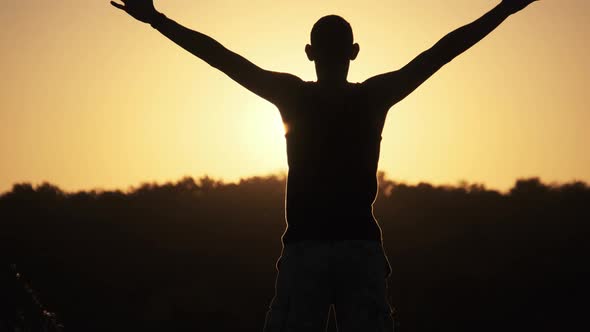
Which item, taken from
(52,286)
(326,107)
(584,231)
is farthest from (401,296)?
(326,107)

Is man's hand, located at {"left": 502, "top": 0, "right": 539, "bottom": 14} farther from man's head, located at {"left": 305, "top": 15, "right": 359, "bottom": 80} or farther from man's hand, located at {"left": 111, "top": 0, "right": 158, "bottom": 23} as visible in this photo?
man's hand, located at {"left": 111, "top": 0, "right": 158, "bottom": 23}

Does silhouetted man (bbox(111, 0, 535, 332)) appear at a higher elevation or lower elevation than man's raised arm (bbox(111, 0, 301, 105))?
lower

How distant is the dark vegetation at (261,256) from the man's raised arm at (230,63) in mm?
38129

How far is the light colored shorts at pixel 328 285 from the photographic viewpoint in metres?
4.23

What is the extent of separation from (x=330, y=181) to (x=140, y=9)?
4.01ft

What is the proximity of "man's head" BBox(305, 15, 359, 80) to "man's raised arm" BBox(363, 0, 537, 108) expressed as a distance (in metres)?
0.14

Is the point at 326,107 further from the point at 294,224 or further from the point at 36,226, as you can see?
the point at 36,226

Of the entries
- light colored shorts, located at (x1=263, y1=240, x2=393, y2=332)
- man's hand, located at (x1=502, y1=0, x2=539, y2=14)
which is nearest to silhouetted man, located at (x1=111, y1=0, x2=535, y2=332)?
light colored shorts, located at (x1=263, y1=240, x2=393, y2=332)

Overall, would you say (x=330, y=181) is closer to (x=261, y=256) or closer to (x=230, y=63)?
(x=230, y=63)

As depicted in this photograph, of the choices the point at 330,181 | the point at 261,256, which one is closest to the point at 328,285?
the point at 330,181

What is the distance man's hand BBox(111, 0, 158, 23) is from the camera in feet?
15.7

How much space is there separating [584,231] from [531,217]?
2.42 metres

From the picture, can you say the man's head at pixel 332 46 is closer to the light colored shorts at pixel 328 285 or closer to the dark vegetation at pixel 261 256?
the light colored shorts at pixel 328 285

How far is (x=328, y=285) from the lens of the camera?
4.27 metres
